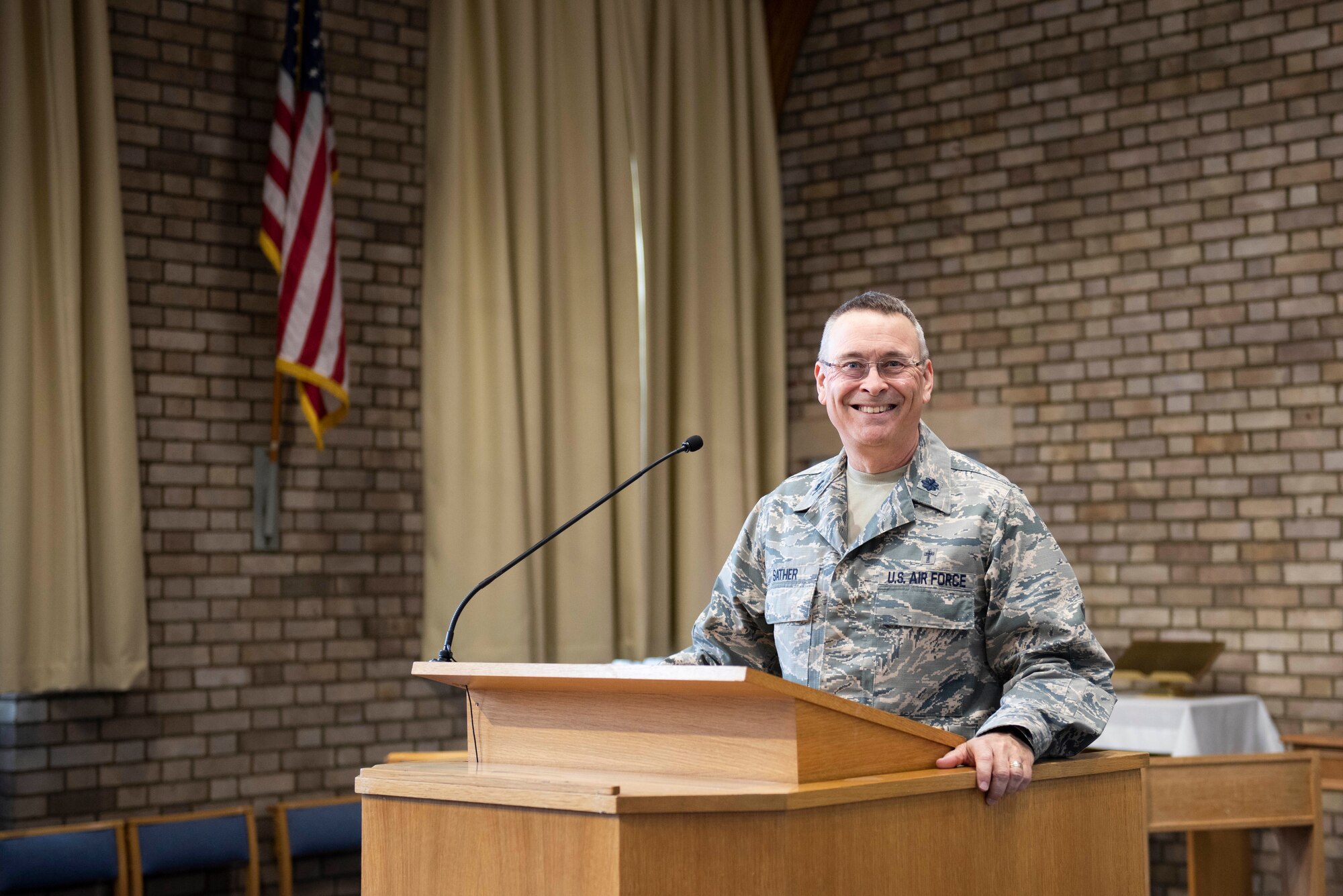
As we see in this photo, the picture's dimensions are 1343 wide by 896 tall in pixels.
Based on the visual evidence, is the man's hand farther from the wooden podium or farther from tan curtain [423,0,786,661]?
tan curtain [423,0,786,661]

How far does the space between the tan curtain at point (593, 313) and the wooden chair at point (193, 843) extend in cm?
98

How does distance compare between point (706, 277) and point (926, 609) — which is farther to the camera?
point (706, 277)

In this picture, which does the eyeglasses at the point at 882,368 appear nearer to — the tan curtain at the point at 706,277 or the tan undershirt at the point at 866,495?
the tan undershirt at the point at 866,495

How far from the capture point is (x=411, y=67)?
5750 mm

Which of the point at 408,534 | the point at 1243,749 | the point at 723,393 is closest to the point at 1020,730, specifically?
the point at 1243,749

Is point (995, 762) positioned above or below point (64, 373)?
below

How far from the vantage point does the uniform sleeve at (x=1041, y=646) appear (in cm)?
213

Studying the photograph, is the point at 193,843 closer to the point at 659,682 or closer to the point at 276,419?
the point at 276,419

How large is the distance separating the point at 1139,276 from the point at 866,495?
140 inches

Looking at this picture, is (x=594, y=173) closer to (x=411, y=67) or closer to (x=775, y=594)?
(x=411, y=67)

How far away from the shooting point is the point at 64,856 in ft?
14.4

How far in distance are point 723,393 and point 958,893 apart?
438 centimetres

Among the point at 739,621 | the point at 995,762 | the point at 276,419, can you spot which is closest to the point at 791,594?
the point at 739,621

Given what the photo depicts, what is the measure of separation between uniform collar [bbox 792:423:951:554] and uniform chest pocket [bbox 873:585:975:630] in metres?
0.11
